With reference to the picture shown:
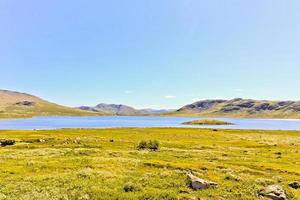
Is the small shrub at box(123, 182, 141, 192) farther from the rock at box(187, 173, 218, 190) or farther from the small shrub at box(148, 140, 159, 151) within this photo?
the small shrub at box(148, 140, 159, 151)

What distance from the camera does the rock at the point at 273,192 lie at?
96.4 ft

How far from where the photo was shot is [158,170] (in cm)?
3762

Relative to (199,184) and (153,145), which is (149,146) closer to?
(153,145)

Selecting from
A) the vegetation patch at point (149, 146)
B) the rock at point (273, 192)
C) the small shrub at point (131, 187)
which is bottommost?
the rock at point (273, 192)

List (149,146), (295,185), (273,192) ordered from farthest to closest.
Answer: (149,146) < (295,185) < (273,192)

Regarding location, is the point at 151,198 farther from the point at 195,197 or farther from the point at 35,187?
the point at 35,187

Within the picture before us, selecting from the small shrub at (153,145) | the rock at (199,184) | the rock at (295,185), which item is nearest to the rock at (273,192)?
the rock at (295,185)

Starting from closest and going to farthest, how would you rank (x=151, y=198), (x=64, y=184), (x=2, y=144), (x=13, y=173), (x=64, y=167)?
(x=151, y=198) < (x=64, y=184) < (x=13, y=173) < (x=64, y=167) < (x=2, y=144)

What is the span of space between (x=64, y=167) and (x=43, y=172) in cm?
276

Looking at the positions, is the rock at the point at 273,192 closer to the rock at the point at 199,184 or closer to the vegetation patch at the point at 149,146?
the rock at the point at 199,184

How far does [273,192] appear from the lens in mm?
30047

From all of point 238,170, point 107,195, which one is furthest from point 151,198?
point 238,170

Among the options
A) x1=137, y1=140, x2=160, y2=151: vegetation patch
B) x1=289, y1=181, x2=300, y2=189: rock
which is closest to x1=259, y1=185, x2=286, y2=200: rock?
x1=289, y1=181, x2=300, y2=189: rock

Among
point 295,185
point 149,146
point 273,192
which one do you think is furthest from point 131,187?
point 149,146
